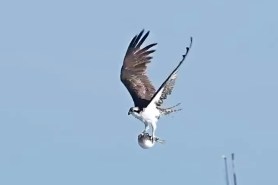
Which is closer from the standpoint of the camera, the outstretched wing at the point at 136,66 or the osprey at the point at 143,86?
the osprey at the point at 143,86

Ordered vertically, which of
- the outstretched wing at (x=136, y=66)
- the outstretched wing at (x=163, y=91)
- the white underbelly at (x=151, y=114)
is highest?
the outstretched wing at (x=136, y=66)

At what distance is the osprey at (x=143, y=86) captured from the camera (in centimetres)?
2234

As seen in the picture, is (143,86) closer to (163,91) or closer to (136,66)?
(136,66)

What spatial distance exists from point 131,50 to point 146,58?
470 millimetres

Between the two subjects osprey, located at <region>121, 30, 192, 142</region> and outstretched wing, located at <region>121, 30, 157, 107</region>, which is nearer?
osprey, located at <region>121, 30, 192, 142</region>

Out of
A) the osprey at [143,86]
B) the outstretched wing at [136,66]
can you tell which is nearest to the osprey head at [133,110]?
the osprey at [143,86]

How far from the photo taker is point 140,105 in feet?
76.7

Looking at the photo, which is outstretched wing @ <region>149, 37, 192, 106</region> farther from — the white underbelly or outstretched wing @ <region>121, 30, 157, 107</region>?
outstretched wing @ <region>121, 30, 157, 107</region>

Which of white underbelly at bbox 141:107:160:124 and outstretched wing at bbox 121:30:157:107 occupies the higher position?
outstretched wing at bbox 121:30:157:107

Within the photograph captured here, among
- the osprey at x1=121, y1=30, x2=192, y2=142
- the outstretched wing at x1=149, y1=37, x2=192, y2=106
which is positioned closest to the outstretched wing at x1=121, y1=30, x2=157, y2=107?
the osprey at x1=121, y1=30, x2=192, y2=142

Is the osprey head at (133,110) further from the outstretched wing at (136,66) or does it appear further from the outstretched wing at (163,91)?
the outstretched wing at (136,66)

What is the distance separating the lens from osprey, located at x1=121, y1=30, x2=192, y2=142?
22344mm

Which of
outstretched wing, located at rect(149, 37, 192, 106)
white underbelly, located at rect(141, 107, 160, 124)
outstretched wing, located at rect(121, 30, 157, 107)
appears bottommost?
white underbelly, located at rect(141, 107, 160, 124)

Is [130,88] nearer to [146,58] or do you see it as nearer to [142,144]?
[146,58]
